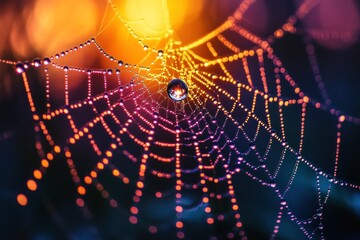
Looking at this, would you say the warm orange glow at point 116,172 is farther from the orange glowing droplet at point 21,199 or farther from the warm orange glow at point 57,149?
the orange glowing droplet at point 21,199

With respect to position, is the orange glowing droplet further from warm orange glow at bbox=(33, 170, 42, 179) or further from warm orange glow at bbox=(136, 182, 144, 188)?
warm orange glow at bbox=(136, 182, 144, 188)

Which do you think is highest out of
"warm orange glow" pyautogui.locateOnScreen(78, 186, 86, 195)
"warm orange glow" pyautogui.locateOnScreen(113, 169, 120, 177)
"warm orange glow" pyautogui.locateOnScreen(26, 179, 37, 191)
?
"warm orange glow" pyautogui.locateOnScreen(113, 169, 120, 177)

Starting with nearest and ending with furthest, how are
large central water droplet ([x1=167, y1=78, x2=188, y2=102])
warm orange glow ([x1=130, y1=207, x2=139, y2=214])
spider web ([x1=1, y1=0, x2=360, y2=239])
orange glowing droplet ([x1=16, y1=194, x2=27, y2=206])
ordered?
1. large central water droplet ([x1=167, y1=78, x2=188, y2=102])
2. spider web ([x1=1, y1=0, x2=360, y2=239])
3. orange glowing droplet ([x1=16, y1=194, x2=27, y2=206])
4. warm orange glow ([x1=130, y1=207, x2=139, y2=214])

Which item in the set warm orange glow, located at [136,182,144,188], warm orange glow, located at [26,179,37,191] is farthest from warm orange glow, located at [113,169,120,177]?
warm orange glow, located at [26,179,37,191]

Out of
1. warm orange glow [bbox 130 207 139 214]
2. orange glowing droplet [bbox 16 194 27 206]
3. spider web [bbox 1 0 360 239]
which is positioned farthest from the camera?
warm orange glow [bbox 130 207 139 214]

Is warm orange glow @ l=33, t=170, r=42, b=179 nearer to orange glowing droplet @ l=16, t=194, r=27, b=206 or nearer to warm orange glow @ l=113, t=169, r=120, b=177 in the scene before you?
orange glowing droplet @ l=16, t=194, r=27, b=206

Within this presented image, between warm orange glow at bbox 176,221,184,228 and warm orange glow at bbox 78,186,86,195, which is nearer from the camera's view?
warm orange glow at bbox 176,221,184,228

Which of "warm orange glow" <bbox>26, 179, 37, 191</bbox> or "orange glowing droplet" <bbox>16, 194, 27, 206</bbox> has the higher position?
"warm orange glow" <bbox>26, 179, 37, 191</bbox>

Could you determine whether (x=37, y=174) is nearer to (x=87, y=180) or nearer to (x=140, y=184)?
(x=87, y=180)

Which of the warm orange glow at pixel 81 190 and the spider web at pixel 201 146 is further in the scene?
the warm orange glow at pixel 81 190

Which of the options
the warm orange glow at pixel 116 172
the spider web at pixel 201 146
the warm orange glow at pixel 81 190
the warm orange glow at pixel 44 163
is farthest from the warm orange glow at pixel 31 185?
the warm orange glow at pixel 116 172
